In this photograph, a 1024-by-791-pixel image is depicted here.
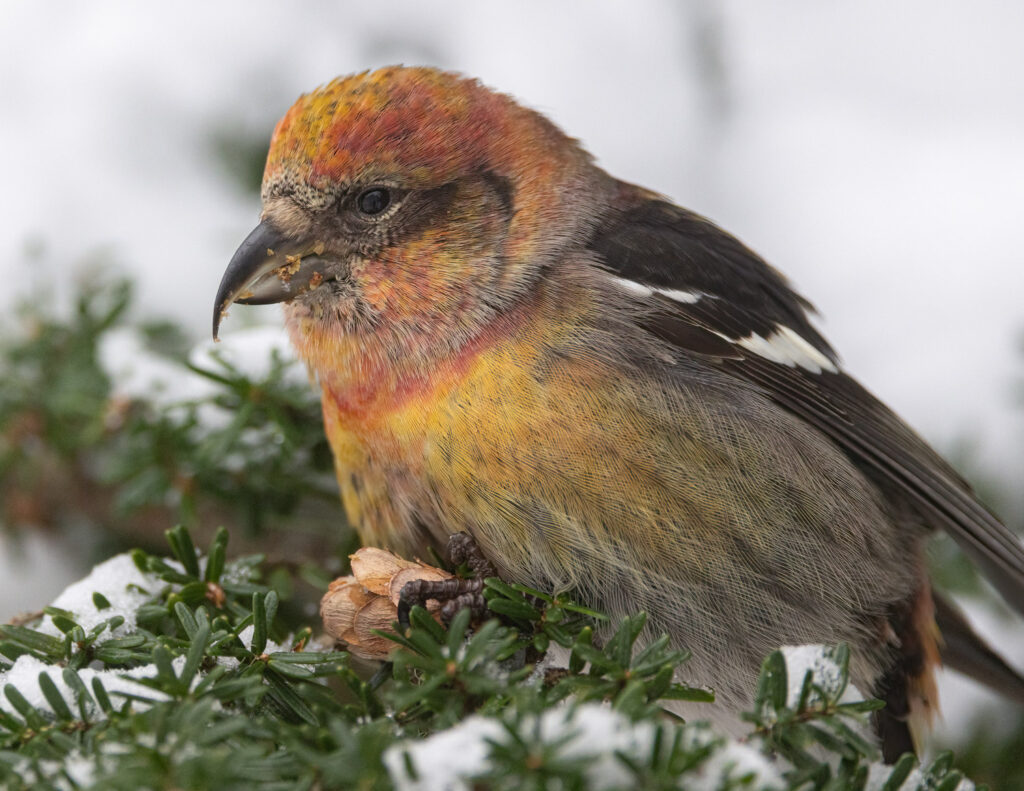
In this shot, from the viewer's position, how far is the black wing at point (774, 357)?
2328 mm

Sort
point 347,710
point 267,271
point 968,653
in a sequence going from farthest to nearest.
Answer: point 968,653
point 267,271
point 347,710

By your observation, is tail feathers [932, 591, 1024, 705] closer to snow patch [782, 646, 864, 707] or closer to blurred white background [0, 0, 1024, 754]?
snow patch [782, 646, 864, 707]

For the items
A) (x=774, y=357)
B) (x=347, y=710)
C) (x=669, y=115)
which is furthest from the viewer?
(x=669, y=115)

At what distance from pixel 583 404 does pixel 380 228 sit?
71cm

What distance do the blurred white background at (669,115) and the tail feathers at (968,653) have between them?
5.11ft

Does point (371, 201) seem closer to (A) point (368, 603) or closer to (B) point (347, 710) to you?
(A) point (368, 603)

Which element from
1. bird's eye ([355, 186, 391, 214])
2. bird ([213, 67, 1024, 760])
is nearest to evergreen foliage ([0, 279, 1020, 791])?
bird ([213, 67, 1024, 760])

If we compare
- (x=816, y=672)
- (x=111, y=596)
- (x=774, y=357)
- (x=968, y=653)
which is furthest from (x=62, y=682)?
(x=968, y=653)

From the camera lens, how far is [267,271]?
2.25 metres

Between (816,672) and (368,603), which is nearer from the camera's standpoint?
(816,672)

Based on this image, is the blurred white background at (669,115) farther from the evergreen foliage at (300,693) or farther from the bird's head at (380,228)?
the bird's head at (380,228)

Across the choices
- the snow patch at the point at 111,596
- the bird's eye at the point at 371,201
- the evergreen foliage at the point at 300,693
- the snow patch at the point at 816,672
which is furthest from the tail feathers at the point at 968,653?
the snow patch at the point at 111,596

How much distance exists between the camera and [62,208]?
433 centimetres

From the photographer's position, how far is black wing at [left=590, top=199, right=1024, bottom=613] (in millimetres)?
2328
